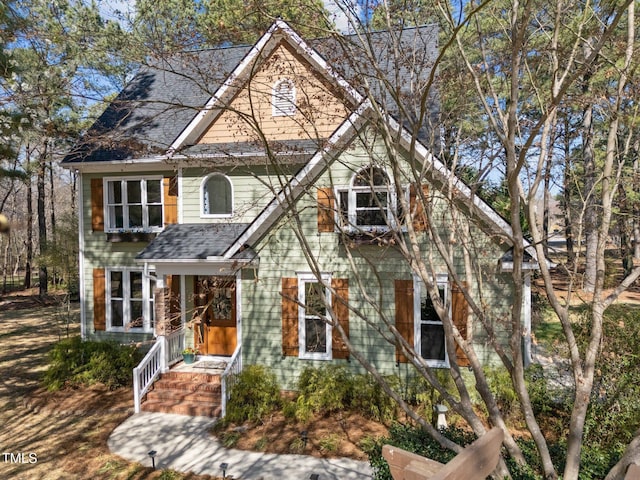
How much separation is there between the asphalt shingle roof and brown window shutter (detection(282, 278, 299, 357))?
1.27m

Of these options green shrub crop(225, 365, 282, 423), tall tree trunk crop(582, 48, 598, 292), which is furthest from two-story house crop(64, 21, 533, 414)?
tall tree trunk crop(582, 48, 598, 292)

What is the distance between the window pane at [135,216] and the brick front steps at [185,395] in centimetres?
473

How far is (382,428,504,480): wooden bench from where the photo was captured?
1818 mm

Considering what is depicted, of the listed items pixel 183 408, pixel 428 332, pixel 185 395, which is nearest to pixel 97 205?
pixel 185 395

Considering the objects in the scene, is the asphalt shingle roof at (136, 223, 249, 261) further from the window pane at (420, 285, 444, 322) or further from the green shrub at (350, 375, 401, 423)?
the window pane at (420, 285, 444, 322)

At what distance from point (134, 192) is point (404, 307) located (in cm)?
852

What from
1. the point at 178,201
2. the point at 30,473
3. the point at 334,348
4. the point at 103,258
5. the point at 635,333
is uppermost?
the point at 178,201

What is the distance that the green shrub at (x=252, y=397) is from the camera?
8.09 meters

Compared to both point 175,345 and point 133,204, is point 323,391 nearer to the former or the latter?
point 175,345

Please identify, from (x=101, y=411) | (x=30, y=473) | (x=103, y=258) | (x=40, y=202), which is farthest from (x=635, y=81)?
(x=40, y=202)

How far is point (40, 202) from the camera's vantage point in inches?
957

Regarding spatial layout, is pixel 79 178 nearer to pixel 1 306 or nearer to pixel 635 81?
pixel 635 81

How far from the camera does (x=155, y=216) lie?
11688 mm

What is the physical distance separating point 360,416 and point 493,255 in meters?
4.28
